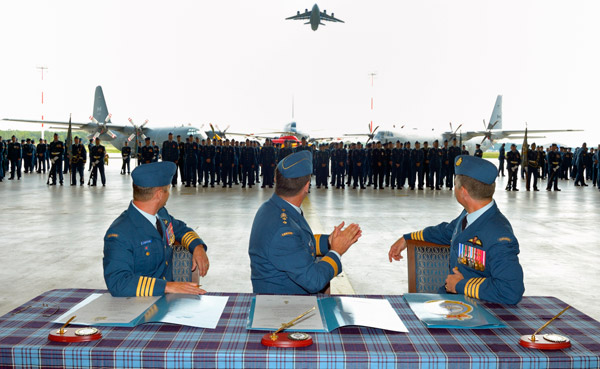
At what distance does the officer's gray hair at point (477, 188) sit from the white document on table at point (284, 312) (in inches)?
34.1

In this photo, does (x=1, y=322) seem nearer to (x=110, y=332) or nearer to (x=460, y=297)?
(x=110, y=332)

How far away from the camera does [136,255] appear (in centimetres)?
206

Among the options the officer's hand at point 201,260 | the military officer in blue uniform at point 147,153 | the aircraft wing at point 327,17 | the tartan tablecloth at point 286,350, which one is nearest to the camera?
the tartan tablecloth at point 286,350

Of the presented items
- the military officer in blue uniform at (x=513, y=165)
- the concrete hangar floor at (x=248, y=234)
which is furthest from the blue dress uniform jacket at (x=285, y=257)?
the military officer in blue uniform at (x=513, y=165)

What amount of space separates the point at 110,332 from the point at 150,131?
25.8m

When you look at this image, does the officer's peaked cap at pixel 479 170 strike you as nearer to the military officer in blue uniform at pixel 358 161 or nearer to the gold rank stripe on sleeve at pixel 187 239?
the gold rank stripe on sleeve at pixel 187 239

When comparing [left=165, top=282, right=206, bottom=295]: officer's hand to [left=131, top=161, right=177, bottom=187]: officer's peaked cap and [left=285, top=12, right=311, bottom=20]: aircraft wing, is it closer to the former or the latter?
[left=131, top=161, right=177, bottom=187]: officer's peaked cap

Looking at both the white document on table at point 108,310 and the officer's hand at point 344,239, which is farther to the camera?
the officer's hand at point 344,239

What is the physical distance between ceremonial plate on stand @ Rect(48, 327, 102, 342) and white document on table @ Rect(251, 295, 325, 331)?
440 mm

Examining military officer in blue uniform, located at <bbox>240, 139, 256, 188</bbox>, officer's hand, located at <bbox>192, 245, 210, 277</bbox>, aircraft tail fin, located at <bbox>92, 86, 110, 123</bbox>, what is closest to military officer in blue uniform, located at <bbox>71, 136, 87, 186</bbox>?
military officer in blue uniform, located at <bbox>240, 139, 256, 188</bbox>

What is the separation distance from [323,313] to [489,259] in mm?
786

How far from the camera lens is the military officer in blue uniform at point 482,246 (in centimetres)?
182

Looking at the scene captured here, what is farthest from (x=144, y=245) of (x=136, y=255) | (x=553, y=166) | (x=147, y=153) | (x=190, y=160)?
(x=553, y=166)

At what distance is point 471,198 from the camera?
2.16 metres
